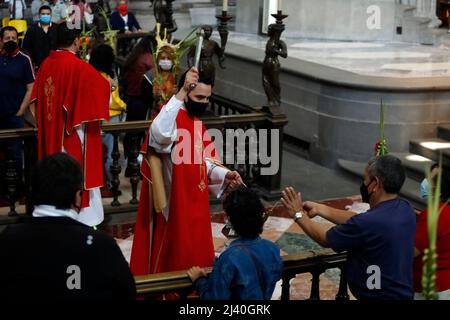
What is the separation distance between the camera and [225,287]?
424 cm

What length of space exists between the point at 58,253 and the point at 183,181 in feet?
7.11

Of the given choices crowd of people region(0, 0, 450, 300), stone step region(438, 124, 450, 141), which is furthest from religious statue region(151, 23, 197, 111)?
stone step region(438, 124, 450, 141)

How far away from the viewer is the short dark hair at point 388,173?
4.64 metres

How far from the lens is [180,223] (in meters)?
5.86

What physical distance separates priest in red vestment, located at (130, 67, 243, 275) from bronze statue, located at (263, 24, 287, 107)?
3.78 m

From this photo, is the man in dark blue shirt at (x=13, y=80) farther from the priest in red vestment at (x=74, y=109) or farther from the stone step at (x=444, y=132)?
the stone step at (x=444, y=132)

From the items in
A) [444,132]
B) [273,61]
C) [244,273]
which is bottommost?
[444,132]

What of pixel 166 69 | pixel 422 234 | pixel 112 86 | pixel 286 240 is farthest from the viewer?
pixel 112 86

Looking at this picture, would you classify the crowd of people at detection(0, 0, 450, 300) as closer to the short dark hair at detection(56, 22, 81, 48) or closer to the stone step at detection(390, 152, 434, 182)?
the short dark hair at detection(56, 22, 81, 48)

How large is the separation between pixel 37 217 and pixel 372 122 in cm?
771

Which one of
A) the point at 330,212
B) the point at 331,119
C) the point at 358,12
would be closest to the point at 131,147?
the point at 331,119

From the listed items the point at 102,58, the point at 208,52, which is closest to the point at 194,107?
the point at 102,58

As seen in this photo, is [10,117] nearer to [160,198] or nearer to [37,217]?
[160,198]

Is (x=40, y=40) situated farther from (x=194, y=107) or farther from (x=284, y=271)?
(x=284, y=271)
